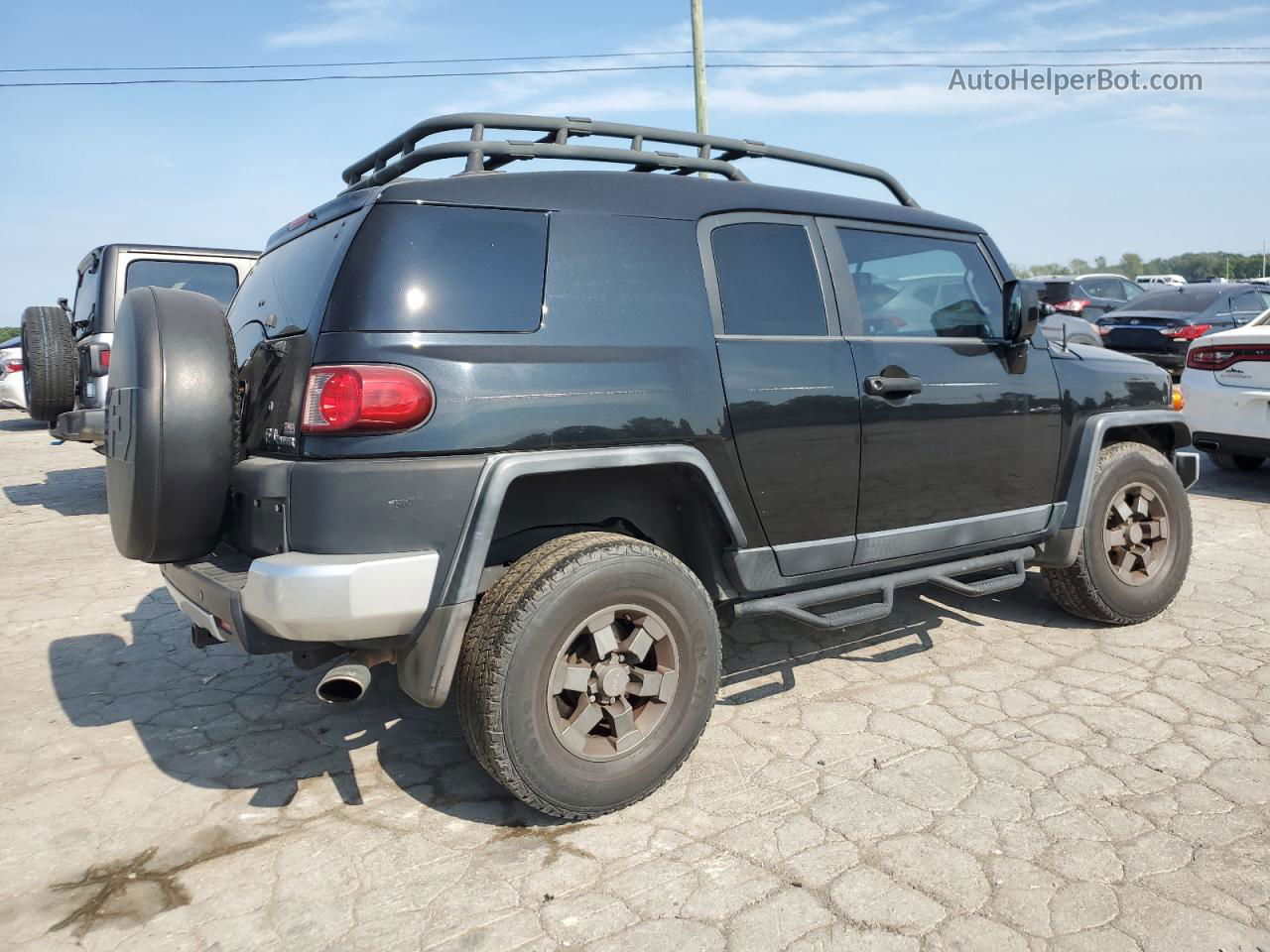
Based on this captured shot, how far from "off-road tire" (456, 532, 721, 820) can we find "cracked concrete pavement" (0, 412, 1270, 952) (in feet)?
0.51

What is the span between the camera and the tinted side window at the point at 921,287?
11.7 ft

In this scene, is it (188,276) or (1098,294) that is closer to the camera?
(188,276)

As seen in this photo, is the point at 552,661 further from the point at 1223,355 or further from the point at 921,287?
the point at 1223,355

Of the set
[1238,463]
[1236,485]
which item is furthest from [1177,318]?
[1236,485]

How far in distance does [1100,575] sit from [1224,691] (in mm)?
765

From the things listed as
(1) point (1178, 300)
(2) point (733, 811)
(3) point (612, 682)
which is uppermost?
(1) point (1178, 300)

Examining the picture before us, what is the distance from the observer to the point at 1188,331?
11.8 metres

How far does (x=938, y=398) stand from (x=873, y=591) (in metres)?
0.79

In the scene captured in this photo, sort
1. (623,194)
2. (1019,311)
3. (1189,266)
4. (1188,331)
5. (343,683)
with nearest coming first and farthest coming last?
(343,683) < (623,194) < (1019,311) < (1188,331) < (1189,266)

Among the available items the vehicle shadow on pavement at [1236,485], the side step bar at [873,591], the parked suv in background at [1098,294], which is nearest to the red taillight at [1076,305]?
the parked suv in background at [1098,294]

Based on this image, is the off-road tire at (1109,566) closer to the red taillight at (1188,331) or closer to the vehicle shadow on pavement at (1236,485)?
the vehicle shadow on pavement at (1236,485)

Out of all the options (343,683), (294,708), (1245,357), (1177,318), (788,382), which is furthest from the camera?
(1177,318)

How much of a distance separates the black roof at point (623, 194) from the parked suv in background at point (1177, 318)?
10.3m

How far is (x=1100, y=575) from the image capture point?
425 centimetres
